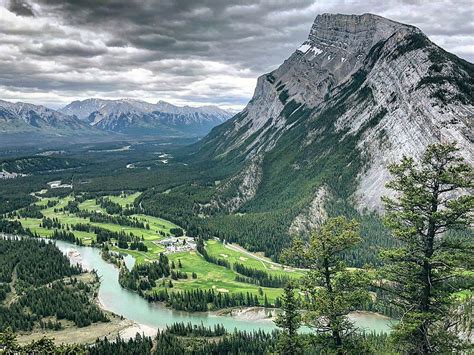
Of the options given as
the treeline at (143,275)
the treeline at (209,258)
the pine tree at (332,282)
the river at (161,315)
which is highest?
the pine tree at (332,282)

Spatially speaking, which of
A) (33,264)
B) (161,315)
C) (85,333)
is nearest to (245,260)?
(161,315)

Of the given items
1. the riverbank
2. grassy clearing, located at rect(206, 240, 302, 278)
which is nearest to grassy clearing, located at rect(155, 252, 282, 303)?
grassy clearing, located at rect(206, 240, 302, 278)

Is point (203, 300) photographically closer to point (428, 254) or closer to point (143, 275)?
point (143, 275)

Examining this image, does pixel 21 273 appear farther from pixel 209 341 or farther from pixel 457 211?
pixel 457 211

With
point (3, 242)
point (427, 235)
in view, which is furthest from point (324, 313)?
point (3, 242)

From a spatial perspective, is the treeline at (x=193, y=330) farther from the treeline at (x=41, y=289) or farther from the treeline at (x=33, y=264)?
the treeline at (x=33, y=264)

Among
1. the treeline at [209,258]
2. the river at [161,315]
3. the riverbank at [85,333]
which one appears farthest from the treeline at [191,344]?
the treeline at [209,258]
